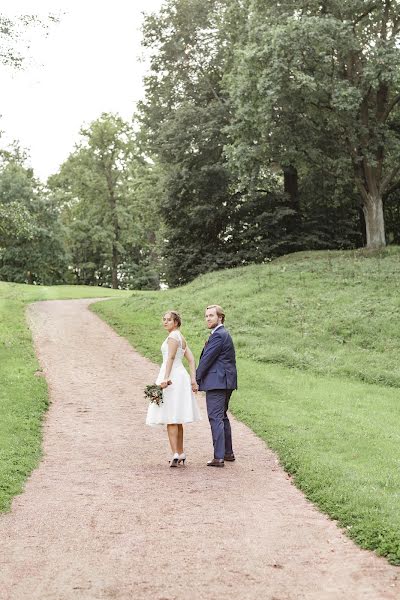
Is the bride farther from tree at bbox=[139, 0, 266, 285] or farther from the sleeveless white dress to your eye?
tree at bbox=[139, 0, 266, 285]

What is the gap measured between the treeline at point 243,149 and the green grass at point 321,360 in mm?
5048

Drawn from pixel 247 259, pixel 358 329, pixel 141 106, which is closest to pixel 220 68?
pixel 141 106

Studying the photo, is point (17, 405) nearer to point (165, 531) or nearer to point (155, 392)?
point (155, 392)

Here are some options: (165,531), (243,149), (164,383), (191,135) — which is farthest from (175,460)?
(191,135)

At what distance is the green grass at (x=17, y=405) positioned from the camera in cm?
910

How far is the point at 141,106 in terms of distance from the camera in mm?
43219

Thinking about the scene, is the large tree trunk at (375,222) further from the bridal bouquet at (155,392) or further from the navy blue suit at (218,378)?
the bridal bouquet at (155,392)

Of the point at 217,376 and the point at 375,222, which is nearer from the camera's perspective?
the point at 217,376

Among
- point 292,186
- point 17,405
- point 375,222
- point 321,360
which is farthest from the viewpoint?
point 292,186

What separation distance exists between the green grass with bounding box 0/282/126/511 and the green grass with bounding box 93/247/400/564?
3.52 metres

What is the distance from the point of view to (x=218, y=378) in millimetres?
9430

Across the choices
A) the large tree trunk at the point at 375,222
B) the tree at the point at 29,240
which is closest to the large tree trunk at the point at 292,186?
the large tree trunk at the point at 375,222

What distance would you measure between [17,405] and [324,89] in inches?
Result: 809

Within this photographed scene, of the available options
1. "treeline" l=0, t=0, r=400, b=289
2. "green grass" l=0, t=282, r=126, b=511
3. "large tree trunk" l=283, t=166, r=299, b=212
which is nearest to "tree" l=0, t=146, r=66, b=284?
"treeline" l=0, t=0, r=400, b=289
